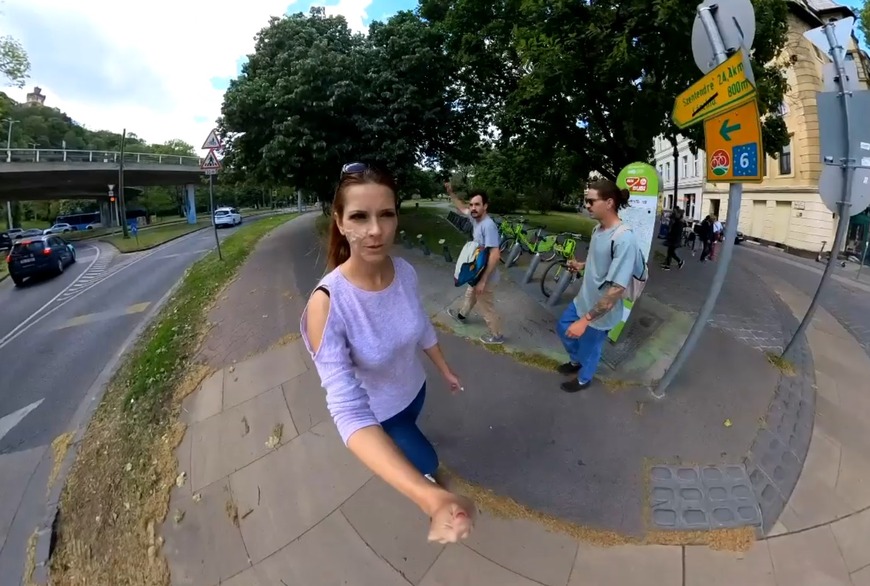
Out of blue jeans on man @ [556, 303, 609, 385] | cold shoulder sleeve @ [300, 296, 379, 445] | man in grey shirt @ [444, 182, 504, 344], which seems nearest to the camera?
cold shoulder sleeve @ [300, 296, 379, 445]

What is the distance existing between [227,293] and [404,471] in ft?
24.2

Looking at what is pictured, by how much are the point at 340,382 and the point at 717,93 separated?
3256 mm

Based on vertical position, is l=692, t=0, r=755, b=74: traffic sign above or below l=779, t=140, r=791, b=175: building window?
below

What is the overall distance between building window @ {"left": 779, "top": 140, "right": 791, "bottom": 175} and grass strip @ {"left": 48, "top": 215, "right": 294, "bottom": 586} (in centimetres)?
2482

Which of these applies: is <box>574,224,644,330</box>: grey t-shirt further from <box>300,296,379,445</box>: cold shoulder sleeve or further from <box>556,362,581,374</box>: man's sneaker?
<box>300,296,379,445</box>: cold shoulder sleeve

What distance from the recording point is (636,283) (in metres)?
3.58

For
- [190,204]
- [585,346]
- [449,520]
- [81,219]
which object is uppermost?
[190,204]

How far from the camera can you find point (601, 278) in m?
3.35

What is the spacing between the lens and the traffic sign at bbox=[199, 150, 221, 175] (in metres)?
10.5

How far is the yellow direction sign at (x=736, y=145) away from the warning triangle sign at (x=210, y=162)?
35.6 ft

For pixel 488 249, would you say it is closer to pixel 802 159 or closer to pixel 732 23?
pixel 732 23

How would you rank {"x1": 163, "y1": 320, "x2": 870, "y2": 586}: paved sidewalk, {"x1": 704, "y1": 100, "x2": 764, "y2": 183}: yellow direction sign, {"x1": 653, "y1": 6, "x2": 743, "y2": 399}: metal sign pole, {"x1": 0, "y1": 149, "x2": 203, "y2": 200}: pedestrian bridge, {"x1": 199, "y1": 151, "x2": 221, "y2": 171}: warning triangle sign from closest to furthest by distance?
1. {"x1": 163, "y1": 320, "x2": 870, "y2": 586}: paved sidewalk
2. {"x1": 704, "y1": 100, "x2": 764, "y2": 183}: yellow direction sign
3. {"x1": 653, "y1": 6, "x2": 743, "y2": 399}: metal sign pole
4. {"x1": 199, "y1": 151, "x2": 221, "y2": 171}: warning triangle sign
5. {"x1": 0, "y1": 149, "x2": 203, "y2": 200}: pedestrian bridge

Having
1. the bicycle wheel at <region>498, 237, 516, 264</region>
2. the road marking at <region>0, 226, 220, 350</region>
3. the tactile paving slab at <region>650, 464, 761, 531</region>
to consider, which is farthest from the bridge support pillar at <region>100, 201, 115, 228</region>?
the tactile paving slab at <region>650, 464, 761, 531</region>

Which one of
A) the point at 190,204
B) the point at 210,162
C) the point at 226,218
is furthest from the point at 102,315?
the point at 190,204
